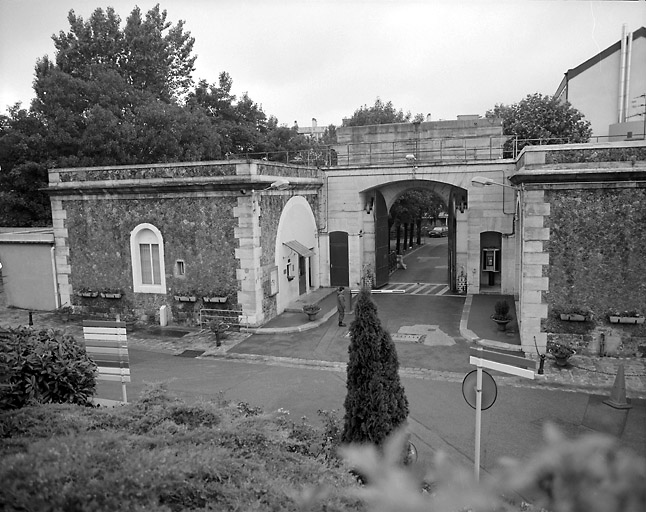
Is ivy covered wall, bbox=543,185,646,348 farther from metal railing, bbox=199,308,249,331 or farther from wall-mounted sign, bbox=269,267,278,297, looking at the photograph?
metal railing, bbox=199,308,249,331

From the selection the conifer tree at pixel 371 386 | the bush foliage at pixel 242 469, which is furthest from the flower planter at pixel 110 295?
the conifer tree at pixel 371 386

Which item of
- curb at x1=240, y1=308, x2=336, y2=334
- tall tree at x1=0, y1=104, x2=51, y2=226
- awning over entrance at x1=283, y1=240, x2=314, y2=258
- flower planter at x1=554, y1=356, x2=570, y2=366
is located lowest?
flower planter at x1=554, y1=356, x2=570, y2=366

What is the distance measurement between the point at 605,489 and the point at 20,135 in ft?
84.4

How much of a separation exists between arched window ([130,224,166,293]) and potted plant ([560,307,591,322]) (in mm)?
11944

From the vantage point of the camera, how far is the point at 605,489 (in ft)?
5.52

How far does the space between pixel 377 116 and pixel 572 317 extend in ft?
108

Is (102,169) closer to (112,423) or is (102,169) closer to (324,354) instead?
(324,354)

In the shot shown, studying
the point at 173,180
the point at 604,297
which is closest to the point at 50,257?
the point at 173,180

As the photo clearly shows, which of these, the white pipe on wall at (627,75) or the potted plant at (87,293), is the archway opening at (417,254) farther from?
the potted plant at (87,293)

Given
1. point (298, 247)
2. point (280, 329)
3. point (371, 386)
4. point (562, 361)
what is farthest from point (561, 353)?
point (298, 247)

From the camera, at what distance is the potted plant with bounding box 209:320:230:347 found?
15.0m

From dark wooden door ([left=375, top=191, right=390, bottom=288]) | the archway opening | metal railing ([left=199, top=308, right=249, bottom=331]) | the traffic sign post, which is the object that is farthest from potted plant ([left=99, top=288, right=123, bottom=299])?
the traffic sign post

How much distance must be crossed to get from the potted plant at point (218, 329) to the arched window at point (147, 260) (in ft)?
7.15

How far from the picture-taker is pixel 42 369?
7.76 m
